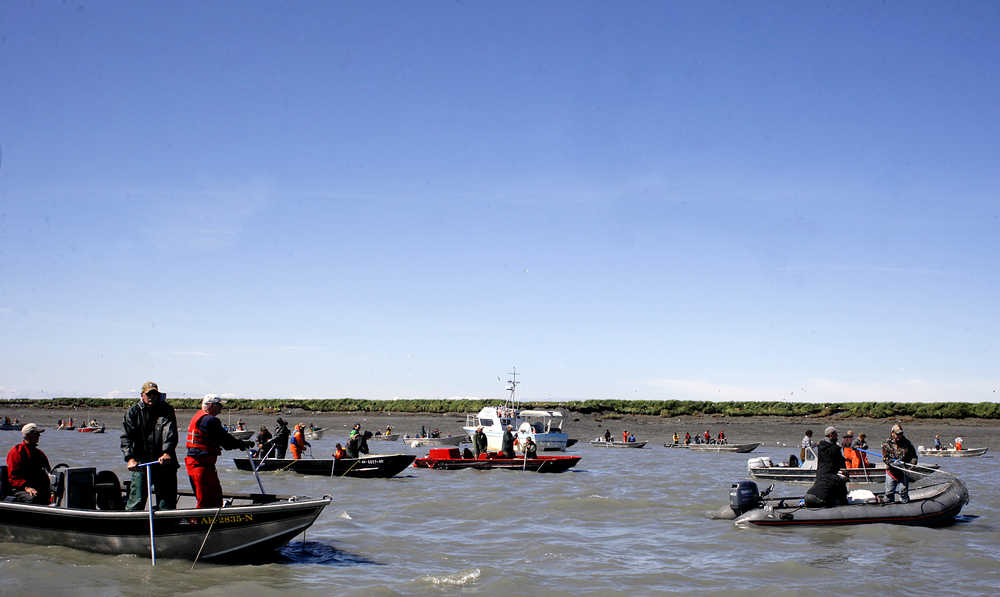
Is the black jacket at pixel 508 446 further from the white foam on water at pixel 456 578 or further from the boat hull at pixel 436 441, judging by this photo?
the boat hull at pixel 436 441

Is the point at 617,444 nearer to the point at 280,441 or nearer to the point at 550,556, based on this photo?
the point at 280,441

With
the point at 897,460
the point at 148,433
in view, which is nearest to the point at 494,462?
the point at 897,460

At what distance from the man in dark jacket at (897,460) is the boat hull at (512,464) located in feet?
43.6

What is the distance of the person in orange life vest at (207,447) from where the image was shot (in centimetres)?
1109

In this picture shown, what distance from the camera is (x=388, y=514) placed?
1798 centimetres

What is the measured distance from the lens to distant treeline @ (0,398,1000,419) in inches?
2749

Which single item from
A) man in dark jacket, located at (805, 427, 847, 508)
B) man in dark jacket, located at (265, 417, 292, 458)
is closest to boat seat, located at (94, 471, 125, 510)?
man in dark jacket, located at (805, 427, 847, 508)

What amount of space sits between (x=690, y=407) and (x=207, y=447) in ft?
244

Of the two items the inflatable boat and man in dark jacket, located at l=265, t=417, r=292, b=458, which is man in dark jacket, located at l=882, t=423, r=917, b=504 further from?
man in dark jacket, located at l=265, t=417, r=292, b=458

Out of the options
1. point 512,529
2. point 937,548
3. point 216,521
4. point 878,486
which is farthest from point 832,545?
point 878,486

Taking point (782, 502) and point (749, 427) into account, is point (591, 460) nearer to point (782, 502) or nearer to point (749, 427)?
point (782, 502)

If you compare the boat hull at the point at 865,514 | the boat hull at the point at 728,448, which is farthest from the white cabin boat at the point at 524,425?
the boat hull at the point at 865,514

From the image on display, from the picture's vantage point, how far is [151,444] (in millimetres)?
11352

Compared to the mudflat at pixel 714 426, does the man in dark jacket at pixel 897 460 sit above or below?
above
